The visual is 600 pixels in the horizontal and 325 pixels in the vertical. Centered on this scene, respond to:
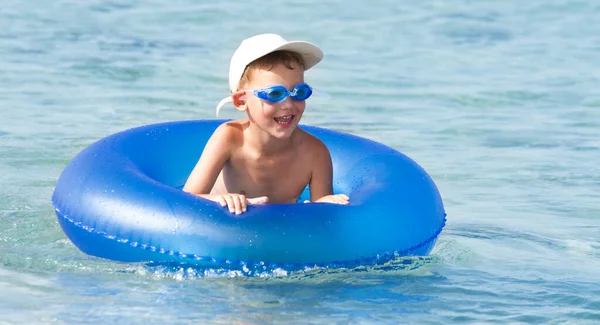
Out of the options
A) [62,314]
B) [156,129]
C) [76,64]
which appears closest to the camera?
[62,314]

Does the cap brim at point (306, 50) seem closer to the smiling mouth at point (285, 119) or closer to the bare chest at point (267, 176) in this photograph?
the smiling mouth at point (285, 119)

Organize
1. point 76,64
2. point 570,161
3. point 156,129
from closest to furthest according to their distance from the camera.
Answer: point 156,129, point 570,161, point 76,64

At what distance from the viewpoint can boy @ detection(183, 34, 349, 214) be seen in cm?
460

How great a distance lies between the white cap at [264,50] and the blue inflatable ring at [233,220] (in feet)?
1.72

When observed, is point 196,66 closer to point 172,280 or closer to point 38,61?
point 38,61

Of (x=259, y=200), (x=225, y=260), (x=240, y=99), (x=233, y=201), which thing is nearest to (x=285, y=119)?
(x=240, y=99)

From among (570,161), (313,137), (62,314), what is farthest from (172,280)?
(570,161)

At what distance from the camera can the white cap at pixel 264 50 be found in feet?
14.9

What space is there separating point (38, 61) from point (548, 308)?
24.0ft

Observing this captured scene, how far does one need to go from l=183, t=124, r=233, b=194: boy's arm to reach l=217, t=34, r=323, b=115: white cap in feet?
0.72

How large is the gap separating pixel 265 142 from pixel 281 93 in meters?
0.35

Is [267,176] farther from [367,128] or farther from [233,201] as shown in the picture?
[367,128]

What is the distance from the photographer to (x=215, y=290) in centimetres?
441

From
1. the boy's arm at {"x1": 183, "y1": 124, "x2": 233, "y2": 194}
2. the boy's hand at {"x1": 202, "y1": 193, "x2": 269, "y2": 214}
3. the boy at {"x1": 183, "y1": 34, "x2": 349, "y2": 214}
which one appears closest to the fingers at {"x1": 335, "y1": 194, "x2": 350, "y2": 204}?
the boy at {"x1": 183, "y1": 34, "x2": 349, "y2": 214}
